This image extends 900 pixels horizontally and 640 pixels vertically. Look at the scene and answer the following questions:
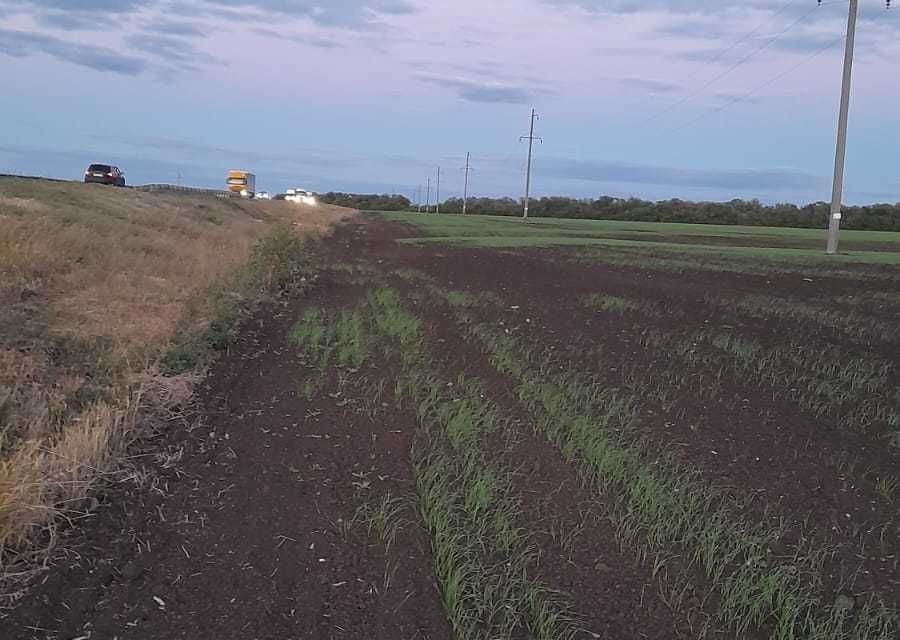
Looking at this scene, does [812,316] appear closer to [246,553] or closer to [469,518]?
[469,518]

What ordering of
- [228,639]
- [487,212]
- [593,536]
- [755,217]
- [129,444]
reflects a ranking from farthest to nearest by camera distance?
[487,212] < [755,217] < [129,444] < [593,536] < [228,639]

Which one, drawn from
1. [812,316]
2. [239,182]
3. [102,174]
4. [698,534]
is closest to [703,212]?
[239,182]

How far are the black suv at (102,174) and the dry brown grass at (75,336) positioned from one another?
32.6 metres

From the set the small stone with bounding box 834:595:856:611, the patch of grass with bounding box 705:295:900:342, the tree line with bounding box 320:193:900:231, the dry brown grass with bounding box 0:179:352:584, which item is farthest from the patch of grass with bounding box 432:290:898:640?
the tree line with bounding box 320:193:900:231

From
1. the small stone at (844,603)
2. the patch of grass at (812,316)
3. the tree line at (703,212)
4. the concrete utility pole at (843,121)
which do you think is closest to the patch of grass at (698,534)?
the small stone at (844,603)

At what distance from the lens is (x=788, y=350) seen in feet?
36.5

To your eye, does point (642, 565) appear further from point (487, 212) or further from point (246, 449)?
point (487, 212)

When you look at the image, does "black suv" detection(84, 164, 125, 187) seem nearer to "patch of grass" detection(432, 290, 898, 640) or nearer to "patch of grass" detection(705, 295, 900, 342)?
"patch of grass" detection(705, 295, 900, 342)

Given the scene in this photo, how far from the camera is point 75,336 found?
28.0 feet

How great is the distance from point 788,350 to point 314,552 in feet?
27.2

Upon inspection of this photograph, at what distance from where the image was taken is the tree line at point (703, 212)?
8819cm

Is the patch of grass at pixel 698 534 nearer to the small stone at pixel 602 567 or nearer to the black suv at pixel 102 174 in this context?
the small stone at pixel 602 567

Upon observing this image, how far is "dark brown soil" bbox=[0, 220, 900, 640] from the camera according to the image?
4.03 meters

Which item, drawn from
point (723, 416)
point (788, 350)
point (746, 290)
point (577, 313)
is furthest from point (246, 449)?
point (746, 290)
